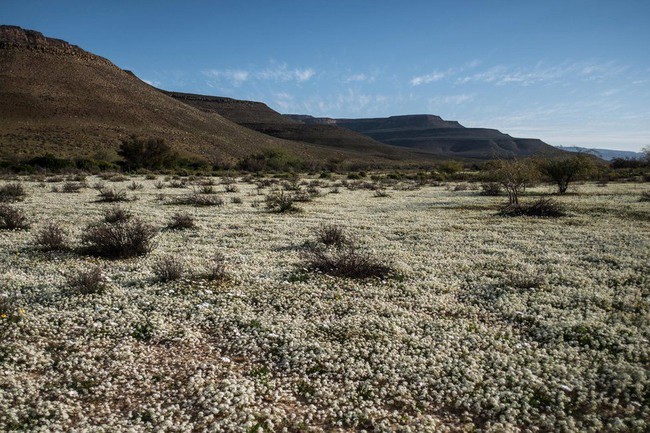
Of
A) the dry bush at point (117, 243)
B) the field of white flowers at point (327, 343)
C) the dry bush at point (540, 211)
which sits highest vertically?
the dry bush at point (540, 211)

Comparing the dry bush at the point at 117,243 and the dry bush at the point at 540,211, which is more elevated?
the dry bush at the point at 540,211

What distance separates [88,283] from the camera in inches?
336

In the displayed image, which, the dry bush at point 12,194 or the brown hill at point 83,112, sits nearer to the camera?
the dry bush at point 12,194

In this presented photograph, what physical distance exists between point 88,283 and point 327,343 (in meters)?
5.27

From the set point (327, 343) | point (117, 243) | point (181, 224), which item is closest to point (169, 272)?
point (117, 243)

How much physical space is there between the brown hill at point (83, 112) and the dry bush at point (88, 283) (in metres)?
61.2

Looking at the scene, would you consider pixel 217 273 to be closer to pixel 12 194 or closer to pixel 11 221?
pixel 11 221

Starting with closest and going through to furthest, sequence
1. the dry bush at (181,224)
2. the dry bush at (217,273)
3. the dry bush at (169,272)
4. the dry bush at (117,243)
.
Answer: the dry bush at (169,272)
the dry bush at (217,273)
the dry bush at (117,243)
the dry bush at (181,224)

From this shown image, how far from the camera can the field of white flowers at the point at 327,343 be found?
5.08 m

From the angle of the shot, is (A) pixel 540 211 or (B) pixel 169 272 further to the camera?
(A) pixel 540 211

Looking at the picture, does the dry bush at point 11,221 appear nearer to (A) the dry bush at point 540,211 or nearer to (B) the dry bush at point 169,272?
(B) the dry bush at point 169,272

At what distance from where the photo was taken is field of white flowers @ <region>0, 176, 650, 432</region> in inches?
200

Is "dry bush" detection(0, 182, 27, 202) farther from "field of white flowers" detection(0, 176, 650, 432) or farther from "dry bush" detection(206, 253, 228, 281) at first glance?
"dry bush" detection(206, 253, 228, 281)

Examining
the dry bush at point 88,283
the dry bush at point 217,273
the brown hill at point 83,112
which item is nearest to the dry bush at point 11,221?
the dry bush at point 88,283
